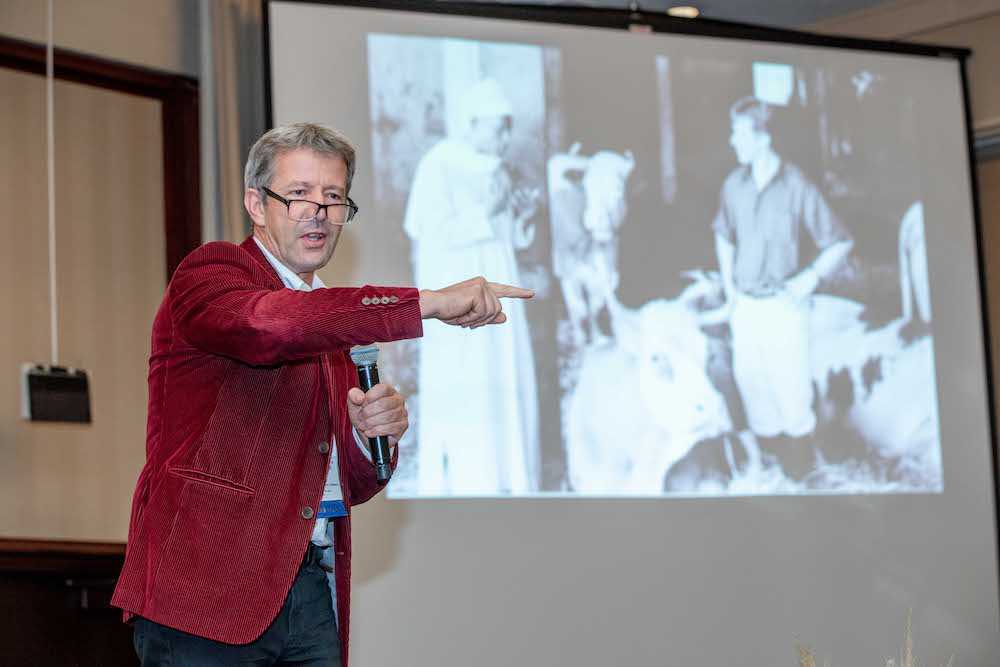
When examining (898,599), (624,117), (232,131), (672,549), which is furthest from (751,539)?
(232,131)

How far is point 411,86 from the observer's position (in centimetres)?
426

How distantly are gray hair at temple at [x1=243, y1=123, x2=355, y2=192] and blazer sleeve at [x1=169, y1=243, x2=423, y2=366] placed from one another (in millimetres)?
304

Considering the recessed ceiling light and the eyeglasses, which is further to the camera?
the recessed ceiling light

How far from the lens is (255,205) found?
198 cm

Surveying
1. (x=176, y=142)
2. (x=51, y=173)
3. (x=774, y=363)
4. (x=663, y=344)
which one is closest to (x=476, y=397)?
(x=663, y=344)

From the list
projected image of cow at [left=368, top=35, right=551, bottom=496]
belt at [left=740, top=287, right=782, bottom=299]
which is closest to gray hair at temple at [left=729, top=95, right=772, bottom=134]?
belt at [left=740, top=287, right=782, bottom=299]

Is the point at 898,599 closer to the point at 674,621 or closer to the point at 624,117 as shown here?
the point at 674,621

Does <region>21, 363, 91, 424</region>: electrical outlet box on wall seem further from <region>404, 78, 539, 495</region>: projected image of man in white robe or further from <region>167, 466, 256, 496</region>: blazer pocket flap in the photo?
<region>167, 466, 256, 496</region>: blazer pocket flap

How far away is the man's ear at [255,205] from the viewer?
1.97 meters

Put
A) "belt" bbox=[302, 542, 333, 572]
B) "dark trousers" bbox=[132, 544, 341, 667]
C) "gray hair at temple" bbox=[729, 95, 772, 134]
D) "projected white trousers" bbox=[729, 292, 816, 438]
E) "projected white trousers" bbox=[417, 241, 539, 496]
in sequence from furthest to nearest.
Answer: "gray hair at temple" bbox=[729, 95, 772, 134], "projected white trousers" bbox=[729, 292, 816, 438], "projected white trousers" bbox=[417, 241, 539, 496], "belt" bbox=[302, 542, 333, 572], "dark trousers" bbox=[132, 544, 341, 667]

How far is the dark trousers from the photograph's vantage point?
5.66ft

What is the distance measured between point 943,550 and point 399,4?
2.83 meters

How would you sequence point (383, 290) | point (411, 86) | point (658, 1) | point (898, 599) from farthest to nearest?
point (658, 1) < point (898, 599) < point (411, 86) < point (383, 290)

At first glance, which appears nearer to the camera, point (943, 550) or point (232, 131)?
point (232, 131)
